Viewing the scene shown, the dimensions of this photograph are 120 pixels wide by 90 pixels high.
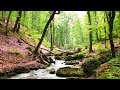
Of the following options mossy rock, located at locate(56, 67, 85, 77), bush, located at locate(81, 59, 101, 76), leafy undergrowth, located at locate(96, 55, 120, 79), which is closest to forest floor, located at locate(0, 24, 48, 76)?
mossy rock, located at locate(56, 67, 85, 77)

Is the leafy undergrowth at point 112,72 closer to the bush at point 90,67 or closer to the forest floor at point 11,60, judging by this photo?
the bush at point 90,67

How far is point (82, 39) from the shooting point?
5494 centimetres

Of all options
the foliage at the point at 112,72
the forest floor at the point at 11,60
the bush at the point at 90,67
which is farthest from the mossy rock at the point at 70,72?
the forest floor at the point at 11,60

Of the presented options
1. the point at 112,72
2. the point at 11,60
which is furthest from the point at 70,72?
the point at 11,60

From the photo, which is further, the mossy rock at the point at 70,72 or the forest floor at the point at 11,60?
the mossy rock at the point at 70,72

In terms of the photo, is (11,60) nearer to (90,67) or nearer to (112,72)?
(90,67)

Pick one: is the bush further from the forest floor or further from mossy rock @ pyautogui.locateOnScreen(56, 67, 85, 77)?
the forest floor

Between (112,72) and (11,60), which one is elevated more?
(11,60)

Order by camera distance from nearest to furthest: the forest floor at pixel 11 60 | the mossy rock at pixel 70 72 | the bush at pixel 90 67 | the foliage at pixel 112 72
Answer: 1. the foliage at pixel 112 72
2. the forest floor at pixel 11 60
3. the mossy rock at pixel 70 72
4. the bush at pixel 90 67
